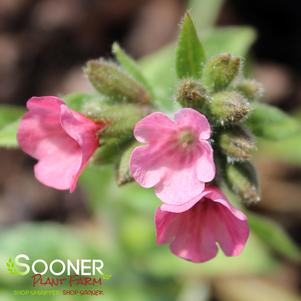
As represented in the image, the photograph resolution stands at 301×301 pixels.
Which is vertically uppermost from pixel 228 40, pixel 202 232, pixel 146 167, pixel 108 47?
pixel 108 47

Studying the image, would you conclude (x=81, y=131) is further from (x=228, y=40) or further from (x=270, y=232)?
(x=228, y=40)

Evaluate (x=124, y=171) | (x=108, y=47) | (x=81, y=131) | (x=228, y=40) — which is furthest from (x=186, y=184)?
(x=108, y=47)

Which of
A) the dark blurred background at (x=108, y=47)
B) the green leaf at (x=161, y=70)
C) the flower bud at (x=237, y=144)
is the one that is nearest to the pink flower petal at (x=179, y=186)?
the flower bud at (x=237, y=144)

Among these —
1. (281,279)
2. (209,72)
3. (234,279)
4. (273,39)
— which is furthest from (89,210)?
(209,72)

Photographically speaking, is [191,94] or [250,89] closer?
[191,94]

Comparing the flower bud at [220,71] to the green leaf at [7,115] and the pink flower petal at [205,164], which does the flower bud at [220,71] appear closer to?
the pink flower petal at [205,164]

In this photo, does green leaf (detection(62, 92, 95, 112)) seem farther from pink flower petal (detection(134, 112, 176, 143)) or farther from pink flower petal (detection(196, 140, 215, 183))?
pink flower petal (detection(196, 140, 215, 183))
